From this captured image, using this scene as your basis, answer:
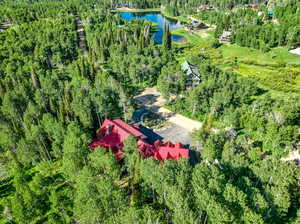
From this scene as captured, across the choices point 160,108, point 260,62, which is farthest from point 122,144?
point 260,62

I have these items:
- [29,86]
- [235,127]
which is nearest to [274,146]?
[235,127]

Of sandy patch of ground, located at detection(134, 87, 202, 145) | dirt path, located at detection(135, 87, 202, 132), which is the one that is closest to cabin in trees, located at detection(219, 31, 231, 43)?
dirt path, located at detection(135, 87, 202, 132)

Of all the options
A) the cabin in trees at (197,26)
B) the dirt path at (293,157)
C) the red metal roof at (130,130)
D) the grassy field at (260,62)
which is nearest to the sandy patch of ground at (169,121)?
the red metal roof at (130,130)

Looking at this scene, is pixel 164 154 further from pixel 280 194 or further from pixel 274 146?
pixel 274 146

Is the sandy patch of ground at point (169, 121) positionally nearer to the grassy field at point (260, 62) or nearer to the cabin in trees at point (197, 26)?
the grassy field at point (260, 62)

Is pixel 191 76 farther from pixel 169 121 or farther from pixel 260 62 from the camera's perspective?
pixel 260 62

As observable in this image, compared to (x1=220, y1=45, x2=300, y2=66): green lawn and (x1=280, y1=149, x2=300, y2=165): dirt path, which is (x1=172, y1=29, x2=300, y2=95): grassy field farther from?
(x1=280, y1=149, x2=300, y2=165): dirt path
